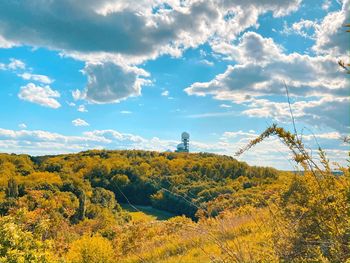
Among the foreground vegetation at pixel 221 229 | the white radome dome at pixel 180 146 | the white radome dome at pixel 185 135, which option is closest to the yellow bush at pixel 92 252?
the foreground vegetation at pixel 221 229

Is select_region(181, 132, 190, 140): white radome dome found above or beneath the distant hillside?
above

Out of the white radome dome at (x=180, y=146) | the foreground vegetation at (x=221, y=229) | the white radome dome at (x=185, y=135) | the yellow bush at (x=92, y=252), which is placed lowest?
the yellow bush at (x=92, y=252)

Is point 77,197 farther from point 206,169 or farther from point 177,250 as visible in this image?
point 177,250

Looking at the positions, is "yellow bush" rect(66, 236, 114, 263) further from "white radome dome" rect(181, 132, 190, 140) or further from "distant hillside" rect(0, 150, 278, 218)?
"white radome dome" rect(181, 132, 190, 140)

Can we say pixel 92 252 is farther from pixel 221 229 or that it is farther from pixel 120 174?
pixel 120 174

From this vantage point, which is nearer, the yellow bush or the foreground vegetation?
the foreground vegetation

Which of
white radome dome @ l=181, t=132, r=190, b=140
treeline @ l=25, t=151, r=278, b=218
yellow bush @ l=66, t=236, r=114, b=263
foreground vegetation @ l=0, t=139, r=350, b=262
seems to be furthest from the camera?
white radome dome @ l=181, t=132, r=190, b=140

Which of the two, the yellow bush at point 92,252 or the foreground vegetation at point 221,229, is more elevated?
the foreground vegetation at point 221,229

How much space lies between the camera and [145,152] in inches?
6939

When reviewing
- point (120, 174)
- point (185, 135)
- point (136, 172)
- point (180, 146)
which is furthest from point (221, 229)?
point (180, 146)

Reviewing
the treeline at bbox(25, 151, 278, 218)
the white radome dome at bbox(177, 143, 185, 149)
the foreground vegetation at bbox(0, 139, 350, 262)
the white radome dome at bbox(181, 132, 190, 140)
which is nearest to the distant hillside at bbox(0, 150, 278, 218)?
the treeline at bbox(25, 151, 278, 218)

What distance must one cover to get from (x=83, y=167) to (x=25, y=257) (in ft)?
452

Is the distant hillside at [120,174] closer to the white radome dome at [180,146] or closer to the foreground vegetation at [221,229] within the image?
the white radome dome at [180,146]

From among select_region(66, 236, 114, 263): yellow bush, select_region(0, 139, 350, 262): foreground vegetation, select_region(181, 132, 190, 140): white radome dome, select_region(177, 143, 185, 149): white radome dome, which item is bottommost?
select_region(66, 236, 114, 263): yellow bush
